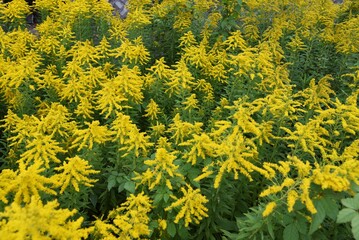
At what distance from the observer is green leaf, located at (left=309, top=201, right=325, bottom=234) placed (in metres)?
1.96

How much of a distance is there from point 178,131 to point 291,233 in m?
1.31

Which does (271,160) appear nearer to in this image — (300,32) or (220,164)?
(220,164)

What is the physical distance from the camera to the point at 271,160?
3.38m

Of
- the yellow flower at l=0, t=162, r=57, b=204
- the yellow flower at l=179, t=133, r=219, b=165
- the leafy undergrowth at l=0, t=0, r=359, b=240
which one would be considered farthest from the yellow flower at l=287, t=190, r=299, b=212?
the yellow flower at l=0, t=162, r=57, b=204

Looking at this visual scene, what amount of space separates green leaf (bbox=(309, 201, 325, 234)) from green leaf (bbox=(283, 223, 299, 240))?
128 mm

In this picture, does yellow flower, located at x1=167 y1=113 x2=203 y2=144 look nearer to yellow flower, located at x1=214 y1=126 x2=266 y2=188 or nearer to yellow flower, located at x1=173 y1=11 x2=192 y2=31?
yellow flower, located at x1=214 y1=126 x2=266 y2=188

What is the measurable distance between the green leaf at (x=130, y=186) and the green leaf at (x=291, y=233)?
1.10 meters

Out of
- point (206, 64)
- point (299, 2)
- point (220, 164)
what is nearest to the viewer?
point (220, 164)

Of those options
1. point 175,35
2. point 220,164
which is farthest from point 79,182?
point 175,35

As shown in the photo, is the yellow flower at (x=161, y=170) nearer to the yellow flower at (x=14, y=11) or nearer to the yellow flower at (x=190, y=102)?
the yellow flower at (x=190, y=102)

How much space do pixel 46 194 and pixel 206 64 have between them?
8.35 feet

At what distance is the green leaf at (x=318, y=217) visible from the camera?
77.1 inches

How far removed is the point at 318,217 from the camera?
1973 millimetres

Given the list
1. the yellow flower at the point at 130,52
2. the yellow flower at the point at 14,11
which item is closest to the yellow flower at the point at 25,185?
the yellow flower at the point at 130,52
